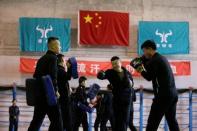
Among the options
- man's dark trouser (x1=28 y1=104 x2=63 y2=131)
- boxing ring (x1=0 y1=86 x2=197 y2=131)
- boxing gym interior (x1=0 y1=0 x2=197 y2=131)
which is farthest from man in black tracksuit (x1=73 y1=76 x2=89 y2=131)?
man's dark trouser (x1=28 y1=104 x2=63 y2=131)

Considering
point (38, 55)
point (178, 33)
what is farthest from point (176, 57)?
point (38, 55)

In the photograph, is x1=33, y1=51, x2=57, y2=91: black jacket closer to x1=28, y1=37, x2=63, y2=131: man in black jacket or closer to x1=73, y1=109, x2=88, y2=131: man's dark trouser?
x1=28, y1=37, x2=63, y2=131: man in black jacket

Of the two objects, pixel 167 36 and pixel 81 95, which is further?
pixel 167 36

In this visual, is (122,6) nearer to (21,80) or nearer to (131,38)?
(131,38)

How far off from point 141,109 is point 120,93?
521cm

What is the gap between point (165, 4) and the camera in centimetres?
1272

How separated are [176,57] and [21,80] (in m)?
4.70

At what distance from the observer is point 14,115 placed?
1106 centimetres

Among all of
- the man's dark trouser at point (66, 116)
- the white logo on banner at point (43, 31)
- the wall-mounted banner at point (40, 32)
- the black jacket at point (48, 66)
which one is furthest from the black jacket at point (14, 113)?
the black jacket at point (48, 66)

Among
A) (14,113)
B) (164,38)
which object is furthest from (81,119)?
(164,38)

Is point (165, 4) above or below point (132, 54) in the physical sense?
above

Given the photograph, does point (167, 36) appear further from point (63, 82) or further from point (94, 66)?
point (63, 82)

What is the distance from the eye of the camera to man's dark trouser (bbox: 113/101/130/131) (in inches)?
265

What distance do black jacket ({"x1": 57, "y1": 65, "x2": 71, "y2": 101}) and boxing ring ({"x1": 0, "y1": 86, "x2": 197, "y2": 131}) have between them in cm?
571
